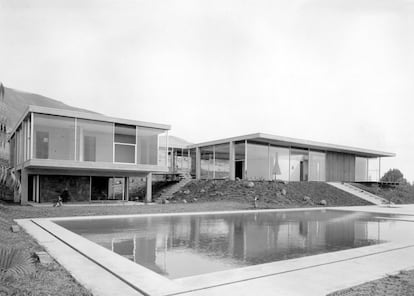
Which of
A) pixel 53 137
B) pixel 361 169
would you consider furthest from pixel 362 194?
pixel 53 137

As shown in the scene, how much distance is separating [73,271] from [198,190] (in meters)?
20.0

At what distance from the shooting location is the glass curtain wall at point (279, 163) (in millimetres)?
26922


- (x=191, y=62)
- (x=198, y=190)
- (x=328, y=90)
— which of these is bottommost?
(x=198, y=190)

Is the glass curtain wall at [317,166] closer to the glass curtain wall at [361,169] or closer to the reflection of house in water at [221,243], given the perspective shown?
the glass curtain wall at [361,169]

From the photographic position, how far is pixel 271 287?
4.68m

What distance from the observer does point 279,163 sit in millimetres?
27500

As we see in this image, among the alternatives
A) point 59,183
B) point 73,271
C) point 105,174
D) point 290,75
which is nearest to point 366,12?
point 290,75

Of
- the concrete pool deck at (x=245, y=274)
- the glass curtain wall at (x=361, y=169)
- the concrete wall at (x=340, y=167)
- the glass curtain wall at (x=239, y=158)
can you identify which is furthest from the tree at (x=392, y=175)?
the concrete pool deck at (x=245, y=274)

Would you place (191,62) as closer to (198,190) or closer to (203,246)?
(198,190)

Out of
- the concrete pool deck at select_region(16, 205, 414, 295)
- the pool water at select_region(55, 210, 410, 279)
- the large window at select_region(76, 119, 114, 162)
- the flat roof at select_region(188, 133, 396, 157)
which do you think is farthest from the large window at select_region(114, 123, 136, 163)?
the concrete pool deck at select_region(16, 205, 414, 295)

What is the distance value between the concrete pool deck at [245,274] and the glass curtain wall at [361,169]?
28373mm

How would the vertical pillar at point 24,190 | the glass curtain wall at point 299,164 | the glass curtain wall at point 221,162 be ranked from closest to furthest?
the vertical pillar at point 24,190, the glass curtain wall at point 221,162, the glass curtain wall at point 299,164

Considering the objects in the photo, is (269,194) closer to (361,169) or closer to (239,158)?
(239,158)

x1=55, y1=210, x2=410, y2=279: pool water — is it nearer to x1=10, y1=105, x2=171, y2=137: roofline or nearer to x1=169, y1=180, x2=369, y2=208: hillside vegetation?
→ x1=10, y1=105, x2=171, y2=137: roofline
